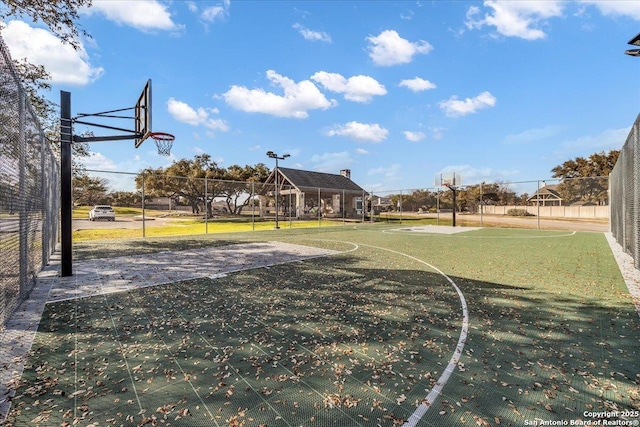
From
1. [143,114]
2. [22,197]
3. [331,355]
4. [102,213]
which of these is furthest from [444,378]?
[102,213]

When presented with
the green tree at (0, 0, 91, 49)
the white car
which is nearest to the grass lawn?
the green tree at (0, 0, 91, 49)

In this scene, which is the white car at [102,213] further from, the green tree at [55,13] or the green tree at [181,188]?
the green tree at [55,13]

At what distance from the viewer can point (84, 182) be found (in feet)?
39.7

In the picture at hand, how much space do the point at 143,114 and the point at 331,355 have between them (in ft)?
22.9

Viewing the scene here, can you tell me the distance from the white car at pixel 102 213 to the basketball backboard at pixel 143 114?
23.5 ft

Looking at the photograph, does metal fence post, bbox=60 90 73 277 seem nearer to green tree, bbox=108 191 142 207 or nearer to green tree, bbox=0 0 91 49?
green tree, bbox=0 0 91 49

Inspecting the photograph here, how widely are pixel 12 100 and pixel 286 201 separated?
2296 centimetres

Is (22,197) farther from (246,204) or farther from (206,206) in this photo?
(246,204)

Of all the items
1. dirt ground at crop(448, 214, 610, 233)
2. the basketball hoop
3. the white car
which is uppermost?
the basketball hoop

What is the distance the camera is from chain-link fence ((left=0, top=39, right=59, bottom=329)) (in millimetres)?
3301

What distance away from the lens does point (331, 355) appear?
114 inches

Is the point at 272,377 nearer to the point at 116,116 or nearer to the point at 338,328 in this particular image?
the point at 338,328

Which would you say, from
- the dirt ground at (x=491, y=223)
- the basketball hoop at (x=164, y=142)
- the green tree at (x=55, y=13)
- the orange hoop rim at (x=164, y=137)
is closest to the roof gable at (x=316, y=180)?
the dirt ground at (x=491, y=223)

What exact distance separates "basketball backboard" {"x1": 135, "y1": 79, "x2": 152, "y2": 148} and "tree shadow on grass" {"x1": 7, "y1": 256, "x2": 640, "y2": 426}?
384 cm
